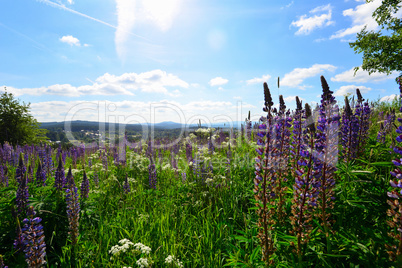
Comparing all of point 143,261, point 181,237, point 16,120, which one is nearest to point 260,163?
point 143,261

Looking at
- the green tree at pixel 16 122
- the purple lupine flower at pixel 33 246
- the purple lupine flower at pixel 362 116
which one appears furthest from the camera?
the green tree at pixel 16 122

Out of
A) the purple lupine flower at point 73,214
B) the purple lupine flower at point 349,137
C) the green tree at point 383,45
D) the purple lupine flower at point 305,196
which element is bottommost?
the purple lupine flower at point 73,214

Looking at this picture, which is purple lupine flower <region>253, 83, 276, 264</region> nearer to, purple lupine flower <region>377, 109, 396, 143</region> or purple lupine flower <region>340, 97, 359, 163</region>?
purple lupine flower <region>340, 97, 359, 163</region>

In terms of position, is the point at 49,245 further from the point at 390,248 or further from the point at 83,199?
the point at 390,248

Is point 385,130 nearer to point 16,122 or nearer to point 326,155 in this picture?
point 326,155

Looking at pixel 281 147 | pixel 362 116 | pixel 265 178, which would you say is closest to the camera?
pixel 265 178

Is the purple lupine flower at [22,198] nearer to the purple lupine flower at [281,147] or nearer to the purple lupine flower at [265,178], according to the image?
the purple lupine flower at [265,178]

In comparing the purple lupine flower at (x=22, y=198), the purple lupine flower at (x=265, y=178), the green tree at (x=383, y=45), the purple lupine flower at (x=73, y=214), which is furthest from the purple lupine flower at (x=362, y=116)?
the green tree at (x=383, y=45)

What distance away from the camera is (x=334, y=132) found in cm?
240

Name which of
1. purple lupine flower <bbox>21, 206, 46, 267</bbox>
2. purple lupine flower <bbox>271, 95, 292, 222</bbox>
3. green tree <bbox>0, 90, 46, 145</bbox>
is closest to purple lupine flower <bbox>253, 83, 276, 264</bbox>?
purple lupine flower <bbox>271, 95, 292, 222</bbox>

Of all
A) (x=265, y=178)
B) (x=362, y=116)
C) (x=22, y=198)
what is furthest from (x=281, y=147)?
(x=22, y=198)

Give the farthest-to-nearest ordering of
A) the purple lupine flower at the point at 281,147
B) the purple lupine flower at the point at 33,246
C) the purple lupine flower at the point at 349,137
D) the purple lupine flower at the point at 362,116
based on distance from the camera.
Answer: the purple lupine flower at the point at 362,116
the purple lupine flower at the point at 349,137
the purple lupine flower at the point at 281,147
the purple lupine flower at the point at 33,246

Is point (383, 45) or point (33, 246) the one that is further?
point (383, 45)

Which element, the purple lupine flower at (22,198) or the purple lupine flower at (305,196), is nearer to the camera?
the purple lupine flower at (305,196)
